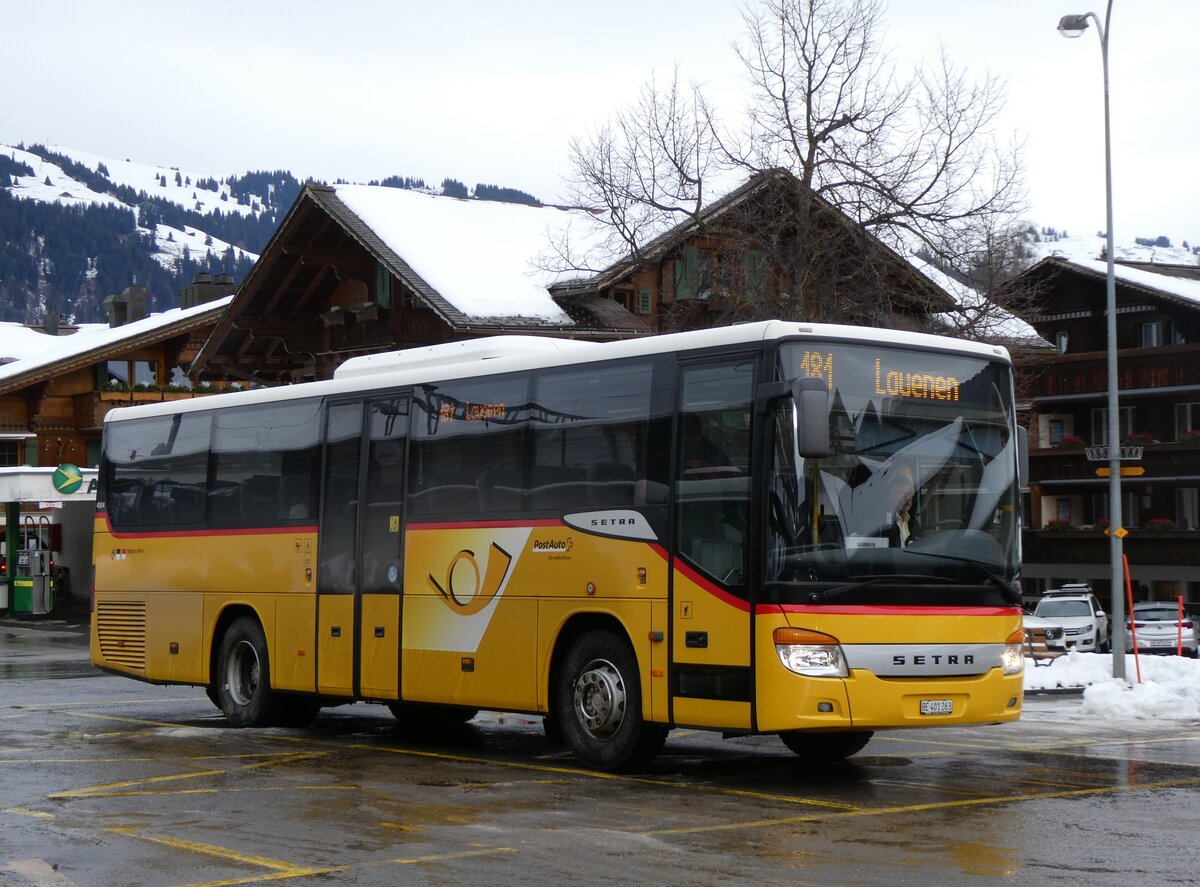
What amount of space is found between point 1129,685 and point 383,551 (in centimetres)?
1075

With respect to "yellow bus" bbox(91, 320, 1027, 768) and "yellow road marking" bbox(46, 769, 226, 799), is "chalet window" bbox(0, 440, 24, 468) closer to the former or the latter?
"yellow bus" bbox(91, 320, 1027, 768)

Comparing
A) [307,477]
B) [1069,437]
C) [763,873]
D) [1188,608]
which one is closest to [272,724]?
[307,477]

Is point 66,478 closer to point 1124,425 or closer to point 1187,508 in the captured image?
point 1124,425

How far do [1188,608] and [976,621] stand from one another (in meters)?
49.8

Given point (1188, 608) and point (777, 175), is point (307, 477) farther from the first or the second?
point (1188, 608)

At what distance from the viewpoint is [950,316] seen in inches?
1361

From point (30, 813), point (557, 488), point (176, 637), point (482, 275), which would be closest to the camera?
point (30, 813)

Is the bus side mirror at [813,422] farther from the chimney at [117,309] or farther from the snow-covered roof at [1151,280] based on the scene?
the chimney at [117,309]

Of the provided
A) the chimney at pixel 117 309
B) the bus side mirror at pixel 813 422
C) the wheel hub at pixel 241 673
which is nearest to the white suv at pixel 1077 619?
the wheel hub at pixel 241 673

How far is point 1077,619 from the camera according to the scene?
44.5 m

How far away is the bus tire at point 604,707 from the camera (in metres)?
13.4

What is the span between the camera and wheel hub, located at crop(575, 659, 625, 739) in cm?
1360

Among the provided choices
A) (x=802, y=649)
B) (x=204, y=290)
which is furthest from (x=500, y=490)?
(x=204, y=290)

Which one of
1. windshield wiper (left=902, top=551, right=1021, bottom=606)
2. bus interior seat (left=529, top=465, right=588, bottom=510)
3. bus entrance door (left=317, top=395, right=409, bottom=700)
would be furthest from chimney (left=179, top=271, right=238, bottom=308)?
windshield wiper (left=902, top=551, right=1021, bottom=606)
